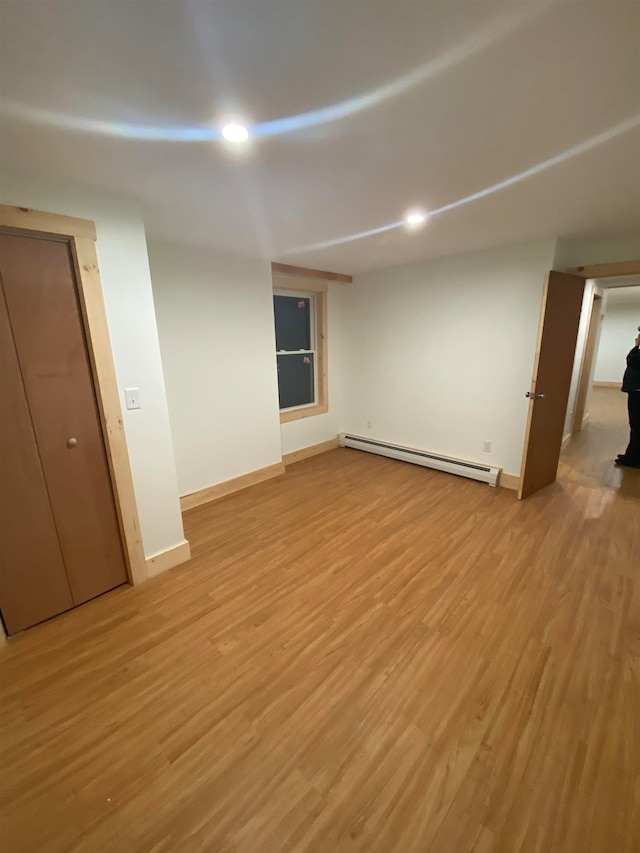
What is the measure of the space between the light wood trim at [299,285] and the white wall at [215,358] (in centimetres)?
26

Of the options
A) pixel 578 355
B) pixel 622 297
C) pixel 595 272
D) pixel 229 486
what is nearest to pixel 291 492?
pixel 229 486

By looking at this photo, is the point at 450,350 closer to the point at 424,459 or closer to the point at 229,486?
the point at 424,459

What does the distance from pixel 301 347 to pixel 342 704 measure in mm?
3631

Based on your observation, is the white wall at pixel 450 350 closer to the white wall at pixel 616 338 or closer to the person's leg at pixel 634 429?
the person's leg at pixel 634 429

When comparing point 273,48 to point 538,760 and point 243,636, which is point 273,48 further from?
point 538,760

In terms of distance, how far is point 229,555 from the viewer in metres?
2.52

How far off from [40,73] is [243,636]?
236 centimetres

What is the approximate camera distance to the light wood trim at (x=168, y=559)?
231 centimetres

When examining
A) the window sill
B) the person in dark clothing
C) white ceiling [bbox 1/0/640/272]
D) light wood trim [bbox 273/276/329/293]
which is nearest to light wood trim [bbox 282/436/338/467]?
the window sill

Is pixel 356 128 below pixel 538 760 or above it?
above

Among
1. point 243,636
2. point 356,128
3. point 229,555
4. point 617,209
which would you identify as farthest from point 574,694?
point 617,209

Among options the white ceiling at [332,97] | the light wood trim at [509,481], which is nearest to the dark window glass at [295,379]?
the white ceiling at [332,97]

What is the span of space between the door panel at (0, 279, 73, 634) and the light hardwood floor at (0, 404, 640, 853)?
6.3 inches

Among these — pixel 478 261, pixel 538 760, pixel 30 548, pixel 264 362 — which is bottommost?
pixel 538 760
